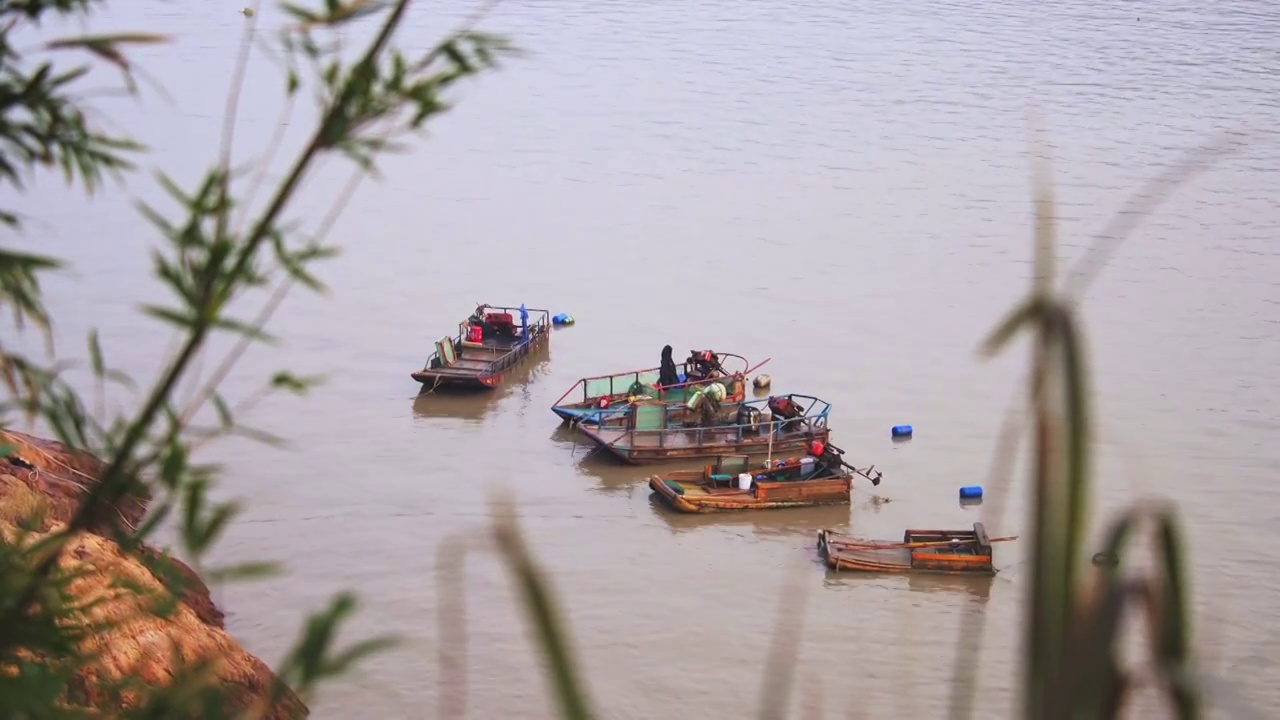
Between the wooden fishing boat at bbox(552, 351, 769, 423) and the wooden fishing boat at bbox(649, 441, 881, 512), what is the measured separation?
68.9 inches

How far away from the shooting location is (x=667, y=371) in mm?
21391

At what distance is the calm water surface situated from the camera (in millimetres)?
14906

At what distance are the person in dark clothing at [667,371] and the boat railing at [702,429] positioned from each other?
0.74m

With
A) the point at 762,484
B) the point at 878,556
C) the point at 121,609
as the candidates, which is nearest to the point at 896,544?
the point at 878,556

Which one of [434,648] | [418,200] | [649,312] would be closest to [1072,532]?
[434,648]

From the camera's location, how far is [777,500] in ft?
60.4

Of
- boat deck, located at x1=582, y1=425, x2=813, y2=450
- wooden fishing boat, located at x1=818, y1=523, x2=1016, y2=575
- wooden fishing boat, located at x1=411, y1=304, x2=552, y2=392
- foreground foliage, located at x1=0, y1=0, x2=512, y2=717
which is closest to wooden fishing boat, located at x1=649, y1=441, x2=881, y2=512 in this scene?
boat deck, located at x1=582, y1=425, x2=813, y2=450

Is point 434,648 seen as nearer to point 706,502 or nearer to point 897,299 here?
point 706,502

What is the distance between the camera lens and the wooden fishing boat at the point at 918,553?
1647 cm

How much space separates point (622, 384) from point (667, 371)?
1149mm

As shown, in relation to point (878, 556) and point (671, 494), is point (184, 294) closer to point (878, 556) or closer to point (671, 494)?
point (878, 556)

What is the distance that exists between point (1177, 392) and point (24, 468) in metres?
16.7

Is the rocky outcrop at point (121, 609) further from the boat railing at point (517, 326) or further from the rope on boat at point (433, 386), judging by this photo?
the boat railing at point (517, 326)

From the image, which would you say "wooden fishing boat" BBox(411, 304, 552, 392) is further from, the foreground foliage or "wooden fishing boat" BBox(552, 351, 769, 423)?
the foreground foliage
